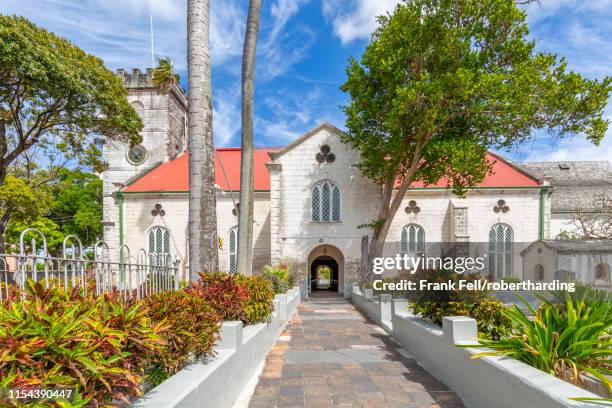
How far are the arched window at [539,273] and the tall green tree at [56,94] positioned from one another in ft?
62.1

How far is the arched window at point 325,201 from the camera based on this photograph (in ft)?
66.2

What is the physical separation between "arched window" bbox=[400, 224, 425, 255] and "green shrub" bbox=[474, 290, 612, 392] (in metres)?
16.9

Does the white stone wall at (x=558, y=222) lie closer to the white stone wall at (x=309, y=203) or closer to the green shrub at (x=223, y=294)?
the white stone wall at (x=309, y=203)

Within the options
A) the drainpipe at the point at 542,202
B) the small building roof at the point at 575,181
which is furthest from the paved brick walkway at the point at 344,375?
the small building roof at the point at 575,181

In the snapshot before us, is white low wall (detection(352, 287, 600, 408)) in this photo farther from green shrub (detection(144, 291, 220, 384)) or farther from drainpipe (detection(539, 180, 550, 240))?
drainpipe (detection(539, 180, 550, 240))

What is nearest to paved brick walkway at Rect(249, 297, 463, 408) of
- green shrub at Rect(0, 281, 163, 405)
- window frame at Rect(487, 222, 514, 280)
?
green shrub at Rect(0, 281, 163, 405)

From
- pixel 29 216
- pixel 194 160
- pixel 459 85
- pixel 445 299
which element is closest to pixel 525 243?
pixel 459 85

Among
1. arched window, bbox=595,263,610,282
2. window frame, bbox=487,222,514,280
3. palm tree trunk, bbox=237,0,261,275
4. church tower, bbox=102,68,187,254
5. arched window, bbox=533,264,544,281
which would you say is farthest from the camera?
church tower, bbox=102,68,187,254

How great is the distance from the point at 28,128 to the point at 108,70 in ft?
17.6

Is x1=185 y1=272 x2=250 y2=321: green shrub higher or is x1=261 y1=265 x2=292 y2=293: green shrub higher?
x1=185 y1=272 x2=250 y2=321: green shrub

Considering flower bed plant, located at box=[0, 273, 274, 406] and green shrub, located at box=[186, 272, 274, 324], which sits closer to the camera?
flower bed plant, located at box=[0, 273, 274, 406]

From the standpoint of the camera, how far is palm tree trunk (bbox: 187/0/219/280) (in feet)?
23.9

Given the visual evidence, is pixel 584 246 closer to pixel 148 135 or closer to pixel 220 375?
pixel 220 375

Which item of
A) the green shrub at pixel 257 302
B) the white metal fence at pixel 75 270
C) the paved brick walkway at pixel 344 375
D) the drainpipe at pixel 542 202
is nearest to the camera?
the white metal fence at pixel 75 270
